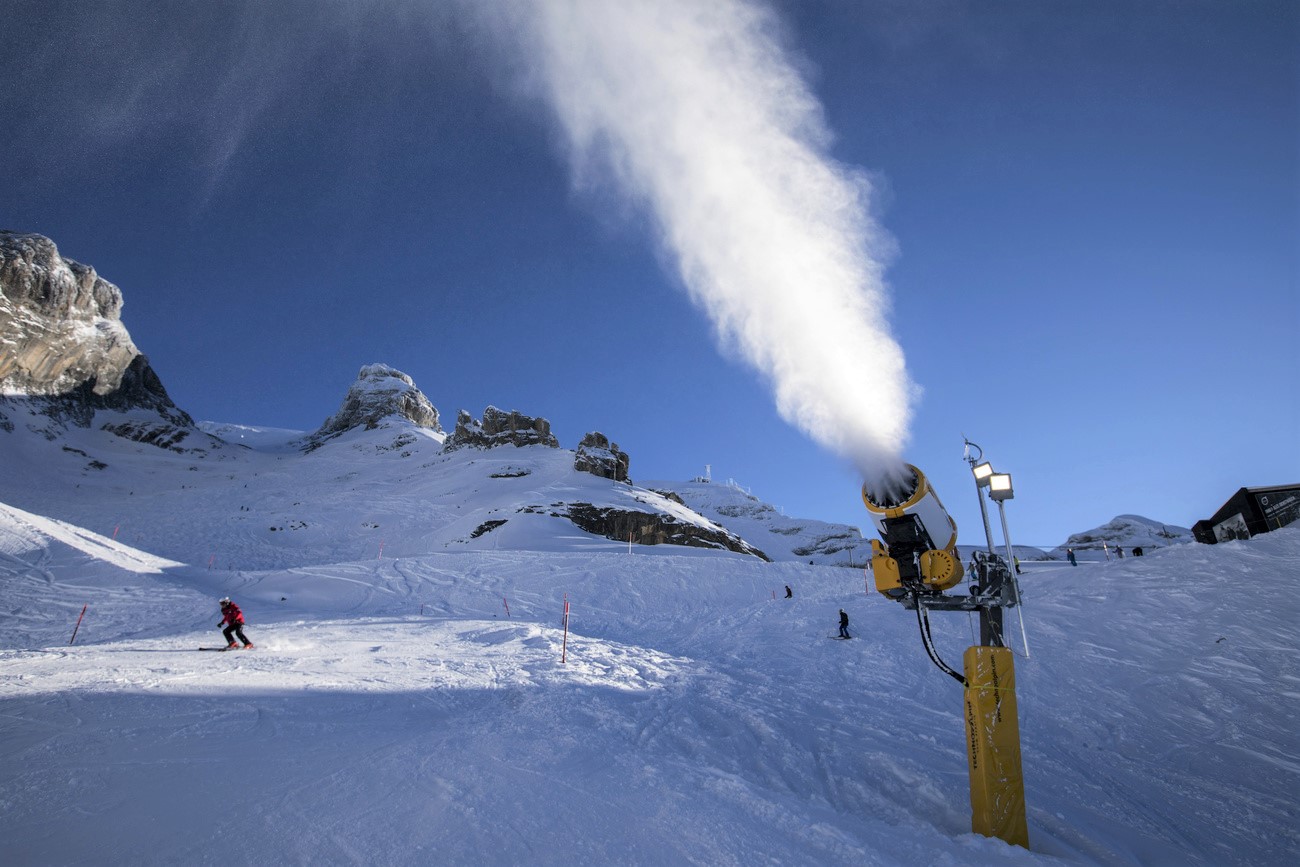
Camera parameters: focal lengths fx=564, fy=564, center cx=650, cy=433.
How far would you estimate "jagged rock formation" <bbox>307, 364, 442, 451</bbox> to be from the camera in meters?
145

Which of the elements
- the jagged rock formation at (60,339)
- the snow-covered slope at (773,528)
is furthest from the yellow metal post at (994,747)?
the jagged rock formation at (60,339)

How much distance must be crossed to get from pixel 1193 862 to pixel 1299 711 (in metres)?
6.58

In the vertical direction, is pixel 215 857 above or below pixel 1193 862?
above

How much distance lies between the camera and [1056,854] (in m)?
5.43

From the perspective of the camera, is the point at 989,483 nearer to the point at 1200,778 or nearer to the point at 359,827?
the point at 1200,778

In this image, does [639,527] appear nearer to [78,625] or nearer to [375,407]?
[78,625]

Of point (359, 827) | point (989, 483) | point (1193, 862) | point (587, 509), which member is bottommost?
point (1193, 862)

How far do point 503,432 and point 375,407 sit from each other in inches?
2624

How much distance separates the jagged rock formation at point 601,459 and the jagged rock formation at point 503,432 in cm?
1863

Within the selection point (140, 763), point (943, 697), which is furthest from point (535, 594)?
point (140, 763)

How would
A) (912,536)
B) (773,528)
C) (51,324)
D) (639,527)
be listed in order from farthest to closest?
(773,528) → (51,324) → (639,527) → (912,536)

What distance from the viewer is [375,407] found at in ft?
488

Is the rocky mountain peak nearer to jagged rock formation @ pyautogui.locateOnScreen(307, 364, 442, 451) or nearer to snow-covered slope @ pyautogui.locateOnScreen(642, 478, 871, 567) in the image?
jagged rock formation @ pyautogui.locateOnScreen(307, 364, 442, 451)

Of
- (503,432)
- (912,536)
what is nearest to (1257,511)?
(912,536)
